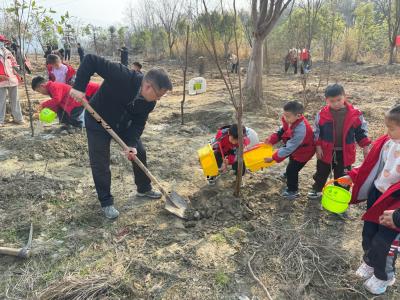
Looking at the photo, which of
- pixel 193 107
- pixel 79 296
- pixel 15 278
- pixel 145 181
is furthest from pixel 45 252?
pixel 193 107

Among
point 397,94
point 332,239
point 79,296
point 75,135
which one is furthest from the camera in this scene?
point 397,94

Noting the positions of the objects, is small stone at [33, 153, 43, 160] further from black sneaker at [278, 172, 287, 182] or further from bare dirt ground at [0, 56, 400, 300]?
black sneaker at [278, 172, 287, 182]

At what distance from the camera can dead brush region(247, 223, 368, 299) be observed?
2236 millimetres

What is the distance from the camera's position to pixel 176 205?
3188 millimetres

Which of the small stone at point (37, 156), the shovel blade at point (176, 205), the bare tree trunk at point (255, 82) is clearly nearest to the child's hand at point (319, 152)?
the shovel blade at point (176, 205)

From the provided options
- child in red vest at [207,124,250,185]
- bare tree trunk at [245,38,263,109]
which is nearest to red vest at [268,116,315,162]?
child in red vest at [207,124,250,185]

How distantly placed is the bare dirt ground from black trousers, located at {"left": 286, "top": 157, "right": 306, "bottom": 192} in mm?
147

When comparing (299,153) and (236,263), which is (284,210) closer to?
(299,153)

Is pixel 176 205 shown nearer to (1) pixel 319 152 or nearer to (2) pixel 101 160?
(2) pixel 101 160

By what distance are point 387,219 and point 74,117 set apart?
192 inches

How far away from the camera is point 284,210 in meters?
3.20

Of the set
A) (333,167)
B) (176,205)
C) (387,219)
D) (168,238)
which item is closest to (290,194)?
(333,167)

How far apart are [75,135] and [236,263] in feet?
12.0

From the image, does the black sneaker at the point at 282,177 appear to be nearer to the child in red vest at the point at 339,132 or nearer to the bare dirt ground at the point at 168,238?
the bare dirt ground at the point at 168,238
